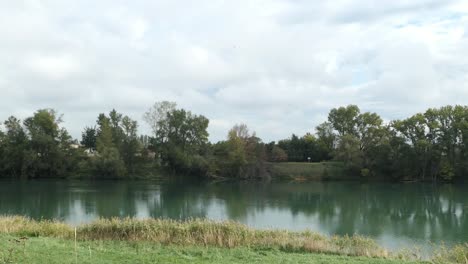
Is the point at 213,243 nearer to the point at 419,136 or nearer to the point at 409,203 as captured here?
the point at 409,203

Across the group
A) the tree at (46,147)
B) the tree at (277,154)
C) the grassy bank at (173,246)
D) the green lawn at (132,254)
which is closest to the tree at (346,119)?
the tree at (277,154)

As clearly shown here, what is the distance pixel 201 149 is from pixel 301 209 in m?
38.5

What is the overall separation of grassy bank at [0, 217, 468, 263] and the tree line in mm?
52116

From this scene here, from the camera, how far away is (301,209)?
1383 inches

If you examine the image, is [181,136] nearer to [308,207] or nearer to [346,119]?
[346,119]

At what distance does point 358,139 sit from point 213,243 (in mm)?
58337

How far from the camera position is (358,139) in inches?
2707

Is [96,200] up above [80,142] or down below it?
below

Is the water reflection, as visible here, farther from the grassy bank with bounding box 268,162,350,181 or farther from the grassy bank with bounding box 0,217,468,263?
the grassy bank with bounding box 268,162,350,181

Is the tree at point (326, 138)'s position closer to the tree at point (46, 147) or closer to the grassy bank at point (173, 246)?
the tree at point (46, 147)

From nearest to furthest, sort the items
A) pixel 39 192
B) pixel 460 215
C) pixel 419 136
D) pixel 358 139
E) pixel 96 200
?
pixel 460 215 < pixel 96 200 < pixel 39 192 < pixel 419 136 < pixel 358 139

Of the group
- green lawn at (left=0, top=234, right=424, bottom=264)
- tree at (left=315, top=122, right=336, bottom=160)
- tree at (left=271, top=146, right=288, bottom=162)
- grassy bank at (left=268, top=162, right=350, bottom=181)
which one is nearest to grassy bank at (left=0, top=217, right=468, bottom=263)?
green lawn at (left=0, top=234, right=424, bottom=264)

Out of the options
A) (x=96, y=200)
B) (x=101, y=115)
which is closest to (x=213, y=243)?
(x=96, y=200)

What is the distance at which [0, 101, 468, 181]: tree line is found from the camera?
63.0 m
